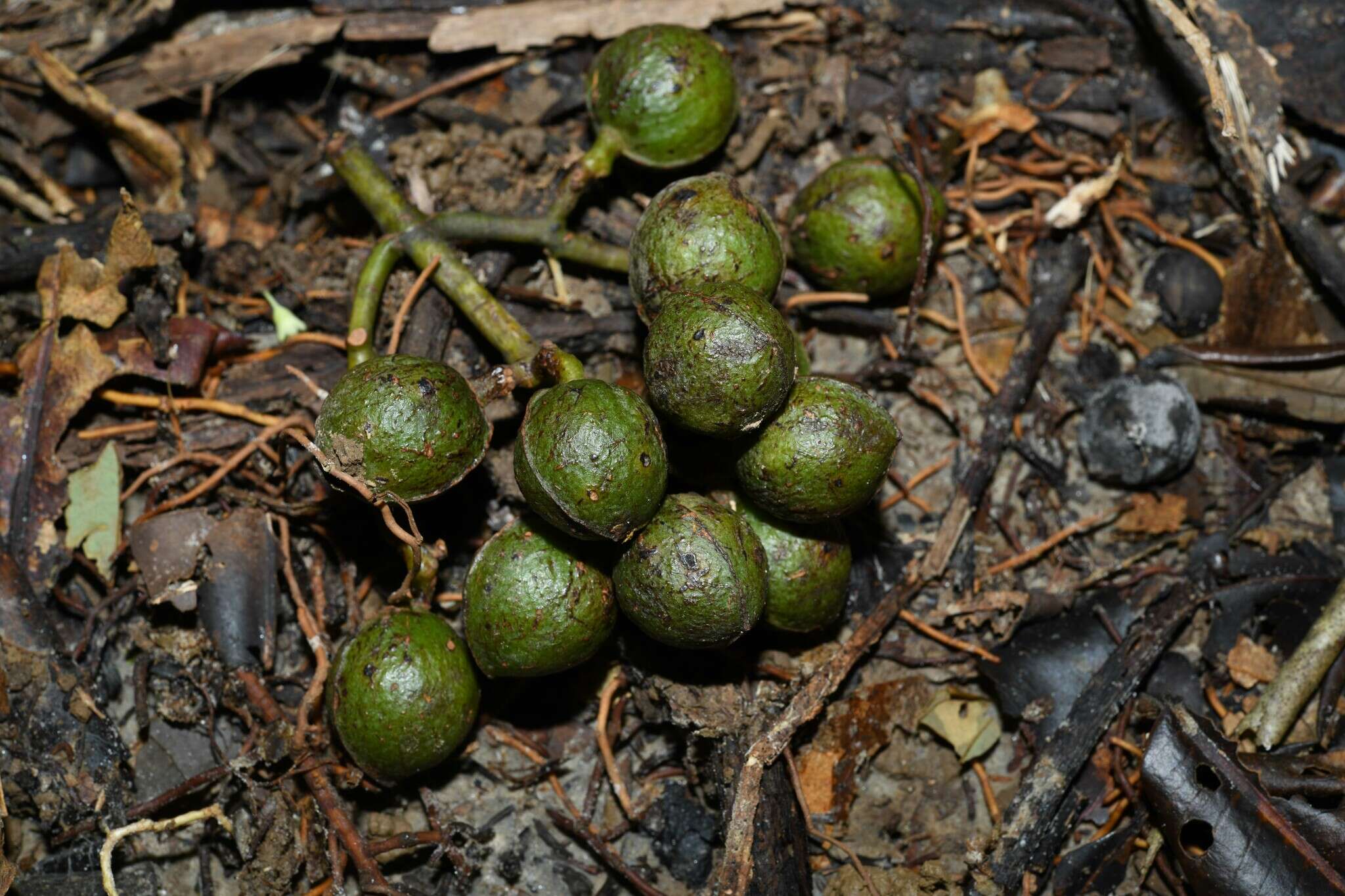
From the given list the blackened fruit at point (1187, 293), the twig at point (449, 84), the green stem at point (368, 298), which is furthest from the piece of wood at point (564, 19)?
the blackened fruit at point (1187, 293)

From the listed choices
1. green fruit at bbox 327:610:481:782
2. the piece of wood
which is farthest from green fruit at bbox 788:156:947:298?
green fruit at bbox 327:610:481:782

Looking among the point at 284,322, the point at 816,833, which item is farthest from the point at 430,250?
the point at 816,833

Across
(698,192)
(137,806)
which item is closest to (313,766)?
A: (137,806)

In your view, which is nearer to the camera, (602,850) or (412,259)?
(602,850)

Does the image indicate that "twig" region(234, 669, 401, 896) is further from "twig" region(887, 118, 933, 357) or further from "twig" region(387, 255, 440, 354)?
"twig" region(887, 118, 933, 357)

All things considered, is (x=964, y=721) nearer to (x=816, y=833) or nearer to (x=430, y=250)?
(x=816, y=833)

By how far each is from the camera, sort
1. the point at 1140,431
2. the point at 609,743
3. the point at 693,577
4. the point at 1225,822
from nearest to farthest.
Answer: the point at 693,577 → the point at 1225,822 → the point at 609,743 → the point at 1140,431

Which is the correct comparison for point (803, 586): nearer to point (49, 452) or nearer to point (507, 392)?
point (507, 392)
